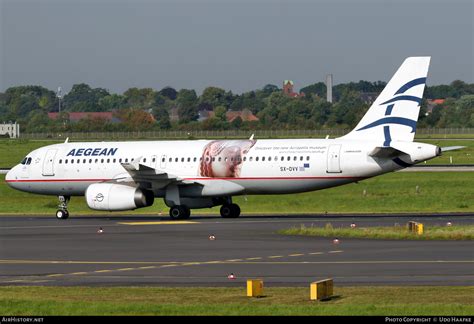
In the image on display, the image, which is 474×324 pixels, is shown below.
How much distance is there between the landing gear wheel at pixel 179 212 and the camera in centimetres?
5288

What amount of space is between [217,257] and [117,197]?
19.1 metres

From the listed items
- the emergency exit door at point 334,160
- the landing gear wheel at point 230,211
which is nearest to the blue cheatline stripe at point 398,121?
the emergency exit door at point 334,160

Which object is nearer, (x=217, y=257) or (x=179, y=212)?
(x=217, y=257)

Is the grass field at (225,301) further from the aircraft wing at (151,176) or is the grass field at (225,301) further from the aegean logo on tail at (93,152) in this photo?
the aegean logo on tail at (93,152)

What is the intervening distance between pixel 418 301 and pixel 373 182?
152ft

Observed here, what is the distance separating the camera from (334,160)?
167ft

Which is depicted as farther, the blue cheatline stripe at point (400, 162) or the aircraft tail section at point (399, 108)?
the aircraft tail section at point (399, 108)

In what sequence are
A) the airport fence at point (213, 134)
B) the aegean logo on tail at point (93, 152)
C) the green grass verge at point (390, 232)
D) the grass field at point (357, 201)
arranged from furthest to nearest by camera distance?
the airport fence at point (213, 134)
the grass field at point (357, 201)
the aegean logo on tail at point (93, 152)
the green grass verge at point (390, 232)

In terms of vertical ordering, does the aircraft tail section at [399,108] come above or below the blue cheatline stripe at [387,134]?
above

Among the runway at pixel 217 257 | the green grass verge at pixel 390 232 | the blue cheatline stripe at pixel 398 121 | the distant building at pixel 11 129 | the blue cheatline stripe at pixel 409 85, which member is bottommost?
the runway at pixel 217 257

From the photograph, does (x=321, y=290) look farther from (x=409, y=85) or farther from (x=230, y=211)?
(x=230, y=211)

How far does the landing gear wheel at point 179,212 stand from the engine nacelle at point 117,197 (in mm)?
1250

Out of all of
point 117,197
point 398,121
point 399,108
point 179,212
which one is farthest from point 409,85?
point 117,197

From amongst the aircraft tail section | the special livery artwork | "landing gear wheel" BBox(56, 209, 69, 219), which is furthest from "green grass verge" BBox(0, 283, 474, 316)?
"landing gear wheel" BBox(56, 209, 69, 219)
